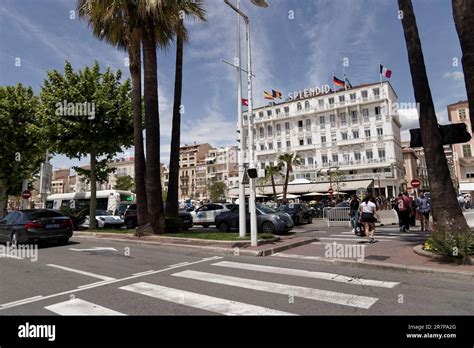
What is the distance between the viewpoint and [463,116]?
5312 cm

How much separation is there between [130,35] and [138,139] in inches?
183

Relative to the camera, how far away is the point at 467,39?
7660 mm

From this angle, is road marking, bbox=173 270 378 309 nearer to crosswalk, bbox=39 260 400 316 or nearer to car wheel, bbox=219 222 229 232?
crosswalk, bbox=39 260 400 316

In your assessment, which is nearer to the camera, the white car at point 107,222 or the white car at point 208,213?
the white car at point 107,222

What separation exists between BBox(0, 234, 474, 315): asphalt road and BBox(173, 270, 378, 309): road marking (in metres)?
0.02

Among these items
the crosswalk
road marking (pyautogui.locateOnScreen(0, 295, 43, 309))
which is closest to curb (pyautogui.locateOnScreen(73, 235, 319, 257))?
the crosswalk

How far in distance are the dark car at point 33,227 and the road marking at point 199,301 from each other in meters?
8.35

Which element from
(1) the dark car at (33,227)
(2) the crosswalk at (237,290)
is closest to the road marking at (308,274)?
(2) the crosswalk at (237,290)

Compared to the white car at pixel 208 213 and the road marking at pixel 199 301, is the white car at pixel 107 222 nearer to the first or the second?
the white car at pixel 208 213

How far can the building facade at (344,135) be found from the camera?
57.0 metres

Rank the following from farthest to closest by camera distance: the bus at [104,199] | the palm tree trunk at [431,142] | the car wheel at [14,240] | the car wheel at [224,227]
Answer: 1. the bus at [104,199]
2. the car wheel at [224,227]
3. the car wheel at [14,240]
4. the palm tree trunk at [431,142]

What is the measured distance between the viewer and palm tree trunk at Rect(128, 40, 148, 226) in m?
14.5

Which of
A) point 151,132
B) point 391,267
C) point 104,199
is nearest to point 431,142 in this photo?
point 391,267
